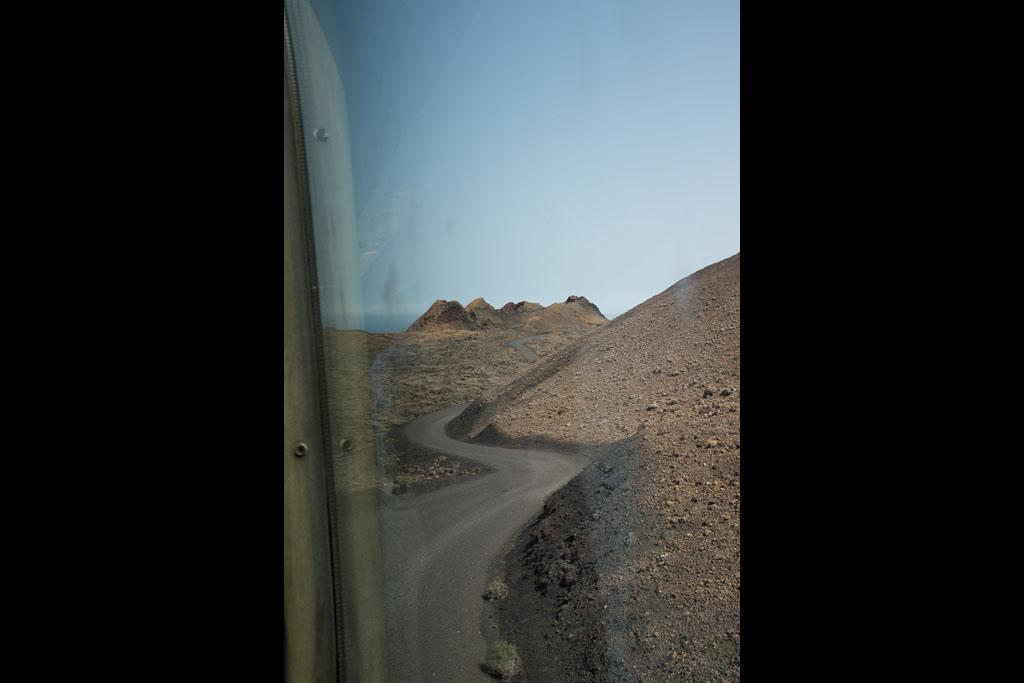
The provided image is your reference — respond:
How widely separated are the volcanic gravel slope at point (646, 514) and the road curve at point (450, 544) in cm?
Result: 5

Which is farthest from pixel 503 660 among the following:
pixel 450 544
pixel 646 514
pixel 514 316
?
pixel 514 316

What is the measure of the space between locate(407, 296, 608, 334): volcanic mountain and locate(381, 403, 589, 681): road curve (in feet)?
0.62

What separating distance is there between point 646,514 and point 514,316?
0.46 metres

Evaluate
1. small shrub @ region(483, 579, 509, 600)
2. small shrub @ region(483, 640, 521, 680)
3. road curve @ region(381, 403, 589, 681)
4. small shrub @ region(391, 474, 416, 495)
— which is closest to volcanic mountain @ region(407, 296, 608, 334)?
road curve @ region(381, 403, 589, 681)

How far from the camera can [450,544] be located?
1.30 metres

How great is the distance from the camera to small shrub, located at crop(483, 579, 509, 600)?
120cm

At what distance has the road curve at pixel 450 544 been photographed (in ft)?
4.03

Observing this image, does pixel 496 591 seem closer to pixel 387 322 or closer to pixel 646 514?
pixel 646 514

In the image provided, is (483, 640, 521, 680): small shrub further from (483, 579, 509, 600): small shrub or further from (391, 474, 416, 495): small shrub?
(391, 474, 416, 495): small shrub

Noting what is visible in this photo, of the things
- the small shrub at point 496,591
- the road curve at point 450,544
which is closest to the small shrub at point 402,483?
the road curve at point 450,544

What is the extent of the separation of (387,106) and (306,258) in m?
0.35
